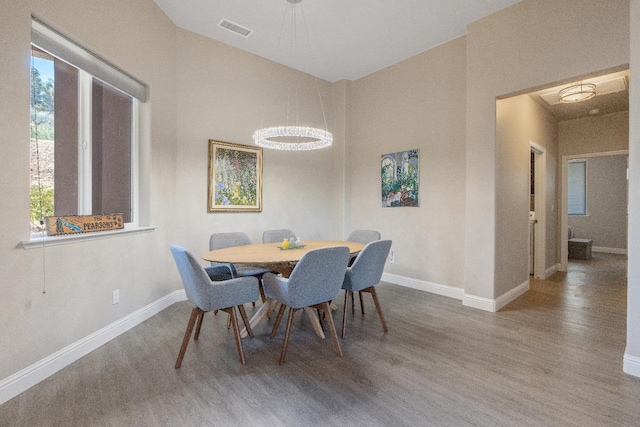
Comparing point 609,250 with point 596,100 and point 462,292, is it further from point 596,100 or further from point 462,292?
point 462,292

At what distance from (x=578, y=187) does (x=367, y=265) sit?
328 inches

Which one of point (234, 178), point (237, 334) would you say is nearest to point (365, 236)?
point (234, 178)

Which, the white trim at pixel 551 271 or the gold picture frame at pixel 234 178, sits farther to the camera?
the white trim at pixel 551 271

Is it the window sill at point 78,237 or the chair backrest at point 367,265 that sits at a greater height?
the window sill at point 78,237

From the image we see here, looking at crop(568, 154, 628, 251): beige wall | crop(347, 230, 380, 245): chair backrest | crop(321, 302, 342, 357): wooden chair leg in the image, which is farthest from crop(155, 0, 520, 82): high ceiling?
crop(568, 154, 628, 251): beige wall

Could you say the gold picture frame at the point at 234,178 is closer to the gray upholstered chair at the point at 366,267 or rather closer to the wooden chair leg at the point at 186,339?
the wooden chair leg at the point at 186,339

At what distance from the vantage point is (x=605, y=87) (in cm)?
400

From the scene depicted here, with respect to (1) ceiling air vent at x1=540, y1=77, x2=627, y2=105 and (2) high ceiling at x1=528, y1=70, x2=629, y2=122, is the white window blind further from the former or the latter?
(1) ceiling air vent at x1=540, y1=77, x2=627, y2=105

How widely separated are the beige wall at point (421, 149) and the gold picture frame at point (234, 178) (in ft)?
5.59

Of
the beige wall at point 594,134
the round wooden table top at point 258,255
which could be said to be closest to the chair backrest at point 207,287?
the round wooden table top at point 258,255

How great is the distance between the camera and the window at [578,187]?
7.88m

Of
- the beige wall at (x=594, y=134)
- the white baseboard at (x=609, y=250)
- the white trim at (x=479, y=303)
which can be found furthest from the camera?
the white baseboard at (x=609, y=250)

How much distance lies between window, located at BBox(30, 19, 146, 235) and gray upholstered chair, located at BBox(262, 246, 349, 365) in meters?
1.75

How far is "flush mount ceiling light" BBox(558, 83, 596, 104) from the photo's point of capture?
149 inches
